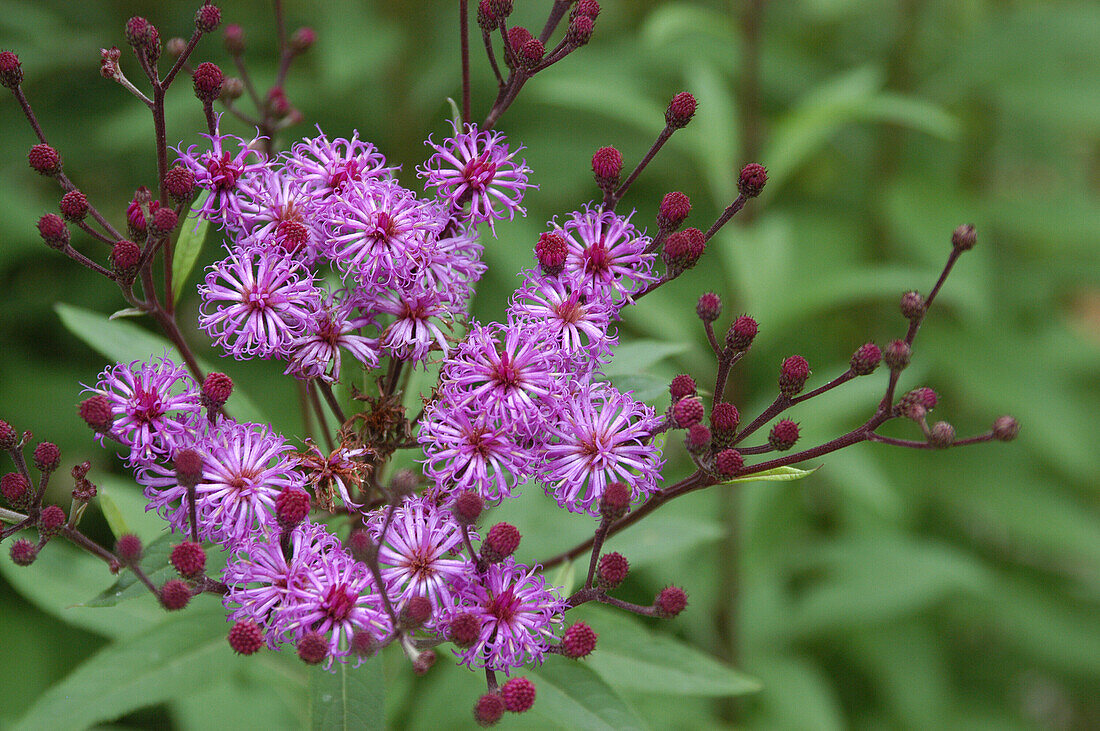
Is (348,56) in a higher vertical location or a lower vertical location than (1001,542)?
higher

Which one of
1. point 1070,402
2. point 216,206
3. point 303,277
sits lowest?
point 303,277

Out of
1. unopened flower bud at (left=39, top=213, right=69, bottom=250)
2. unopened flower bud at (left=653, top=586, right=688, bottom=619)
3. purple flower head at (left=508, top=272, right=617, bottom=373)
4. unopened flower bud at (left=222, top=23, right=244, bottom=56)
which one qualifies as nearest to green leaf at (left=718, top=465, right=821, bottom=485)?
unopened flower bud at (left=653, top=586, right=688, bottom=619)

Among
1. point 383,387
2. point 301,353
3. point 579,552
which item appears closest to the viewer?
point 301,353

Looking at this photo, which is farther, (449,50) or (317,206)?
(449,50)

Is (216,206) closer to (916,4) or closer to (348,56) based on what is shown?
(348,56)

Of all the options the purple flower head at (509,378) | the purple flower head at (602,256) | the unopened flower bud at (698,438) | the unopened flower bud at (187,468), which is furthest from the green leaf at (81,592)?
the unopened flower bud at (698,438)

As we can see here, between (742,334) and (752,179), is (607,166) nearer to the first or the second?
(752,179)

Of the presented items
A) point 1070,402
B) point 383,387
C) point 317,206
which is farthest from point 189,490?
point 1070,402
